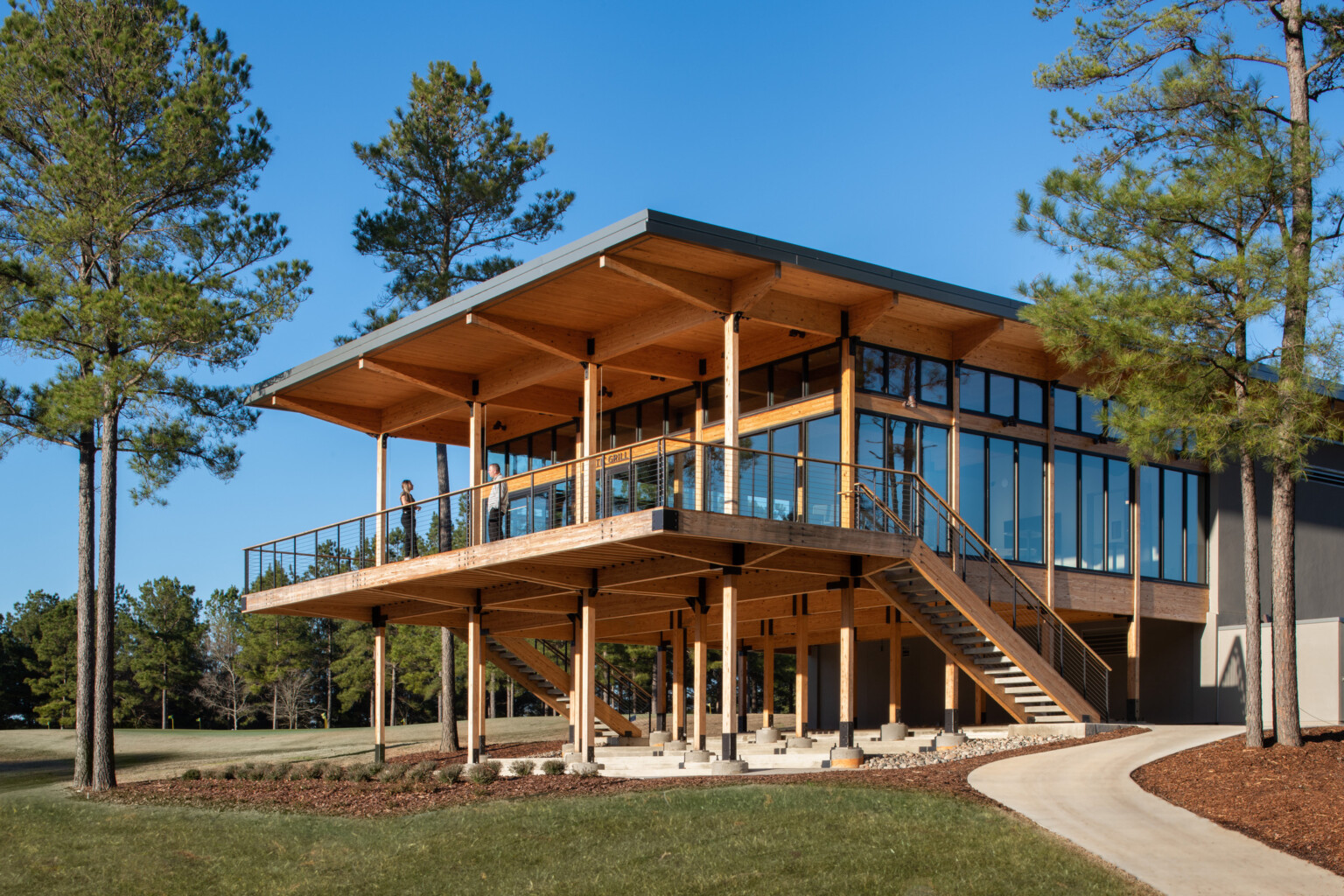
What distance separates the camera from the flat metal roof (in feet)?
57.2

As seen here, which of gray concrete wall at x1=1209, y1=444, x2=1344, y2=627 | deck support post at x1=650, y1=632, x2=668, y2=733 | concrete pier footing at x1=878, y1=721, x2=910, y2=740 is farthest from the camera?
deck support post at x1=650, y1=632, x2=668, y2=733

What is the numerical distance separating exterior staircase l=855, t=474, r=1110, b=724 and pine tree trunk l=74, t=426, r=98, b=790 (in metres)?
15.6

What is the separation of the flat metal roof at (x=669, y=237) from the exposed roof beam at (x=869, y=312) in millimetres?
268

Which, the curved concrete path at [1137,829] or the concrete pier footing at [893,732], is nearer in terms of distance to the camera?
the curved concrete path at [1137,829]

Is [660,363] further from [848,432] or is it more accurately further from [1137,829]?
[1137,829]

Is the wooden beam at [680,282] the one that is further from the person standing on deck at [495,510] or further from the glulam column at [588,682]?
the glulam column at [588,682]

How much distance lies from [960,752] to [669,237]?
864 cm

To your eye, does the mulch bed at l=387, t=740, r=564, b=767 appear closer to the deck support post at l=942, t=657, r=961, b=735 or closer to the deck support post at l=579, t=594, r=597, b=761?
the deck support post at l=579, t=594, r=597, b=761

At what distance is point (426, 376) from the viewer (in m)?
25.0

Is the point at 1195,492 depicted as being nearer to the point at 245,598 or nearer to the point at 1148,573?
the point at 1148,573

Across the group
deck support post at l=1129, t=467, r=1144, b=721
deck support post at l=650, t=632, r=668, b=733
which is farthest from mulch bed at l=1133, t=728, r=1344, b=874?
deck support post at l=650, t=632, r=668, b=733

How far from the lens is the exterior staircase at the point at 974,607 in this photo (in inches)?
805

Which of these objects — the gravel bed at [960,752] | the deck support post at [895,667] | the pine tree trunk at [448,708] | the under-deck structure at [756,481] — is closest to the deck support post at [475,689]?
the under-deck structure at [756,481]

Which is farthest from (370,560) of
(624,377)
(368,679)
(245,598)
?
(368,679)
